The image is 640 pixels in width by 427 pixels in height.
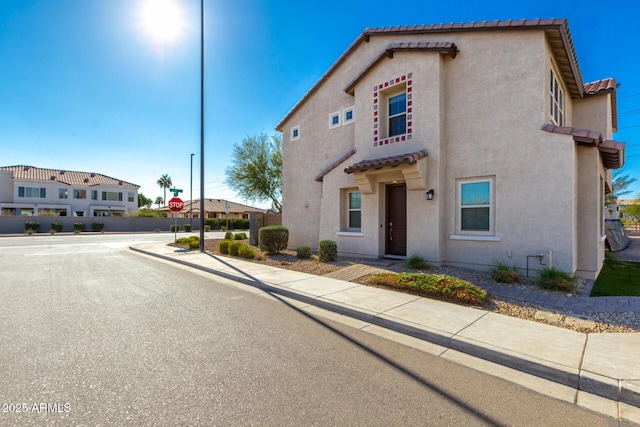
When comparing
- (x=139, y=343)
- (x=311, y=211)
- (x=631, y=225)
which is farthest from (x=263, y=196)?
(x=631, y=225)

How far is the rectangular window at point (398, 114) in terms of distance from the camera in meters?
11.0

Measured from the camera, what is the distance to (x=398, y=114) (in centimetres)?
1116

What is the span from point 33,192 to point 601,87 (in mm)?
60989

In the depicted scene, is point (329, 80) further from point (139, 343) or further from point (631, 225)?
point (631, 225)

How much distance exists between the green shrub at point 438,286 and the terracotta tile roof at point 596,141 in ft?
15.2

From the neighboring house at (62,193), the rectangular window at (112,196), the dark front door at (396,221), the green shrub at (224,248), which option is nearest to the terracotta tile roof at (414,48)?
the dark front door at (396,221)

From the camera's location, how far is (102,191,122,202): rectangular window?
5079 centimetres

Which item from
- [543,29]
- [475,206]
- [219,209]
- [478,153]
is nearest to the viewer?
[543,29]

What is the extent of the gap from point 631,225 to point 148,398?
6789cm

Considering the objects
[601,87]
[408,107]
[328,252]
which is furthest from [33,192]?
[601,87]

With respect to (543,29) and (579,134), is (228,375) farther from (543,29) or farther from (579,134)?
(543,29)

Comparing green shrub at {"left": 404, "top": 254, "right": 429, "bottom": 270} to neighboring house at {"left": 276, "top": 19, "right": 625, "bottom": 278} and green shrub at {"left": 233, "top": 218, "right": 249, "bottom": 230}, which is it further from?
green shrub at {"left": 233, "top": 218, "right": 249, "bottom": 230}

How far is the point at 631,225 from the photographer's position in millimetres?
49094

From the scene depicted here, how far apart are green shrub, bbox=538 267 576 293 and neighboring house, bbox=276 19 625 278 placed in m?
0.62
